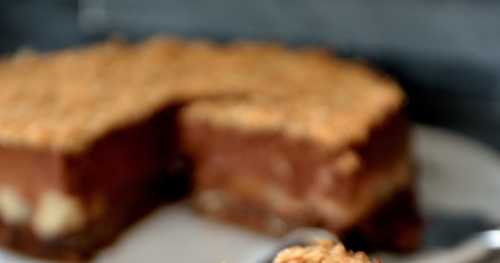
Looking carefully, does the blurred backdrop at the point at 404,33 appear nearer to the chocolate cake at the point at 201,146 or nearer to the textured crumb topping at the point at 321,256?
the chocolate cake at the point at 201,146

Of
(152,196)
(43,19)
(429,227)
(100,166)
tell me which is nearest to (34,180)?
(100,166)

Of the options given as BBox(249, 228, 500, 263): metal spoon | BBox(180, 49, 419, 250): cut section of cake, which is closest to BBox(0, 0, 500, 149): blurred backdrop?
BBox(180, 49, 419, 250): cut section of cake

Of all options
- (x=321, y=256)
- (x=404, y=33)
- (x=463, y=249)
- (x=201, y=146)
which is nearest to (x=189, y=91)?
(x=201, y=146)

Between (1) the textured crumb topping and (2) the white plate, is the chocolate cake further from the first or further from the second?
(1) the textured crumb topping

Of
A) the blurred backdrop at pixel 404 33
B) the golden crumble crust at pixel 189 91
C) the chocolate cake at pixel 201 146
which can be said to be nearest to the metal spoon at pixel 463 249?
the chocolate cake at pixel 201 146

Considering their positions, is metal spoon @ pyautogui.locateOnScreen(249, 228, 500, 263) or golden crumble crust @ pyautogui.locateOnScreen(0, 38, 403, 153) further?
golden crumble crust @ pyautogui.locateOnScreen(0, 38, 403, 153)

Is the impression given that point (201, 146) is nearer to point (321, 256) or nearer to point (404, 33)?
point (404, 33)
